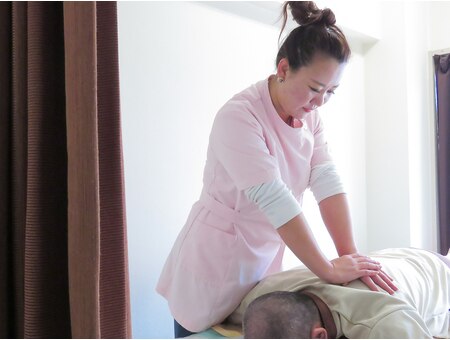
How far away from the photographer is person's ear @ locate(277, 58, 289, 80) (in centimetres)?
122

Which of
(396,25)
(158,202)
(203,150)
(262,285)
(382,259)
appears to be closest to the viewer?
(262,285)

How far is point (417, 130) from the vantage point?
9.96 feet

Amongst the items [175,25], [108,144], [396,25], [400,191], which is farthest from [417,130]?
[108,144]

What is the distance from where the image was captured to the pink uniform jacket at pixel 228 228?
1.17 meters

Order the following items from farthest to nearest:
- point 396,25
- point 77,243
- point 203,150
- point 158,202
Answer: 1. point 396,25
2. point 203,150
3. point 158,202
4. point 77,243

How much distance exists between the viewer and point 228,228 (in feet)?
3.98

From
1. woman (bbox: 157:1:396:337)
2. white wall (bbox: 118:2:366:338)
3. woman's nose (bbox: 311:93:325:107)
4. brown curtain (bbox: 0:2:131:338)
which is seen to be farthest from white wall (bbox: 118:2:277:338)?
brown curtain (bbox: 0:2:131:338)

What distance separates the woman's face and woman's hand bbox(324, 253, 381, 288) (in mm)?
437

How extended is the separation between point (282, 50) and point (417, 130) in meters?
2.15

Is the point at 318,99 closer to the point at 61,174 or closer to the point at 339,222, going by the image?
the point at 339,222

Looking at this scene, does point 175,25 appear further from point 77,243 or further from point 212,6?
point 77,243

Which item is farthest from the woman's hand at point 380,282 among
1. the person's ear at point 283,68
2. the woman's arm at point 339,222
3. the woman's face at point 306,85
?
the person's ear at point 283,68

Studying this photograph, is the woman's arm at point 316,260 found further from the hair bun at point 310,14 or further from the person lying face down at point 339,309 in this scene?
the hair bun at point 310,14

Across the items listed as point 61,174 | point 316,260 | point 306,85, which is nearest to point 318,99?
point 306,85
